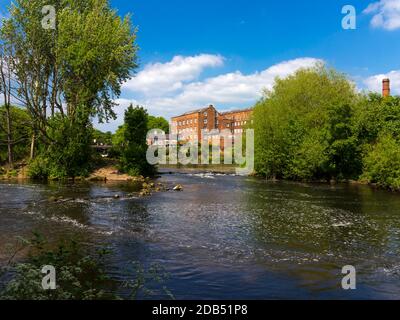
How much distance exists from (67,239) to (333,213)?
1577 cm

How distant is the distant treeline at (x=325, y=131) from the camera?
156 ft

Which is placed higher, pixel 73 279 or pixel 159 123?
pixel 159 123

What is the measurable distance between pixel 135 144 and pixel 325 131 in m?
24.2

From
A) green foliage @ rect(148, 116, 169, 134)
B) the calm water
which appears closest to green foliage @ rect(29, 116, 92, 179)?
the calm water

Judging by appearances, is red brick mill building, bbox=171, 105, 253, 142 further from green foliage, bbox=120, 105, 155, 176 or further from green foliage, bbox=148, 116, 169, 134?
green foliage, bbox=120, 105, 155, 176

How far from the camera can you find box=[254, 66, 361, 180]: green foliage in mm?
48719

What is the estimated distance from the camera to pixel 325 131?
162ft

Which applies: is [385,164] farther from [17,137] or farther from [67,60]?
[17,137]

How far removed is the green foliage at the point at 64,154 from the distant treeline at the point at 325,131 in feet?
76.7

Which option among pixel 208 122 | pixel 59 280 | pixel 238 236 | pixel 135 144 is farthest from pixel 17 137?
pixel 208 122

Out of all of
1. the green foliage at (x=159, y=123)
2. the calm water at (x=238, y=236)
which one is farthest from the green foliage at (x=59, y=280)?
the green foliage at (x=159, y=123)

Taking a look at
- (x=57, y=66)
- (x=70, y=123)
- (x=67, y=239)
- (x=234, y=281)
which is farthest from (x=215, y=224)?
(x=57, y=66)

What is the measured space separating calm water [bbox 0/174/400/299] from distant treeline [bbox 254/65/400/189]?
15.4m
